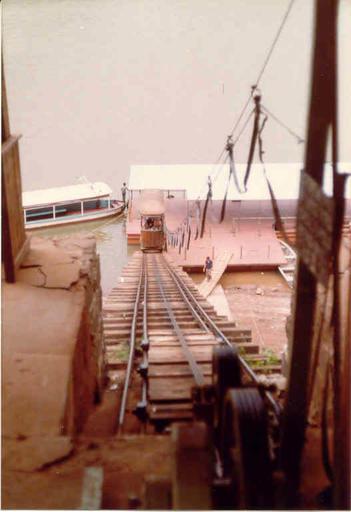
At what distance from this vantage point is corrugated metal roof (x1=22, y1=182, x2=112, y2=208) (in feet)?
97.3

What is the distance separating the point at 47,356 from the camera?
208 inches

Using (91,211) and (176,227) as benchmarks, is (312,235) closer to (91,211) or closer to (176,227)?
(176,227)

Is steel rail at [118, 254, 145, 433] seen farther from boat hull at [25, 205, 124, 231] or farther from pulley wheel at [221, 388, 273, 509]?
boat hull at [25, 205, 124, 231]

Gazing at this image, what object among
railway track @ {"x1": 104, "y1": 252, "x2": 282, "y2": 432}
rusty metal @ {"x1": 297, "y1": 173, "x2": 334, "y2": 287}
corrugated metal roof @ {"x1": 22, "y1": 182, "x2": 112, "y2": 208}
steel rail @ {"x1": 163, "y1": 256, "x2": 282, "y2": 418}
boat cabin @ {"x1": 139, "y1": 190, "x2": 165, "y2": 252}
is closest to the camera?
rusty metal @ {"x1": 297, "y1": 173, "x2": 334, "y2": 287}

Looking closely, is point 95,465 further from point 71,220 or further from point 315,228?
point 71,220

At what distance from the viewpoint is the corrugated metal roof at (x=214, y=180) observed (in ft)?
89.5

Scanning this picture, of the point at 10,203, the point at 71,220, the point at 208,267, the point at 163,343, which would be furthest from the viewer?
the point at 71,220

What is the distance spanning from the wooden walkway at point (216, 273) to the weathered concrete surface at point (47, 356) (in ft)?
43.1

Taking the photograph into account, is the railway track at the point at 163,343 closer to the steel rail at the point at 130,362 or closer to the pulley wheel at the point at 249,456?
the steel rail at the point at 130,362

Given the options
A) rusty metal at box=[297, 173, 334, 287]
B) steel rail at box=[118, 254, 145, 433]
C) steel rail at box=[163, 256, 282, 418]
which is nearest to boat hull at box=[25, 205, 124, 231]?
steel rail at box=[163, 256, 282, 418]

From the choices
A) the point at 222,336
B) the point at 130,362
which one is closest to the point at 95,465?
the point at 130,362

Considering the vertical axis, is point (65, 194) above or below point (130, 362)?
above

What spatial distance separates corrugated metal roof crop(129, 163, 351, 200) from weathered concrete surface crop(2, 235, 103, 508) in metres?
19.6

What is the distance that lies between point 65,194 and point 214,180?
817 cm
